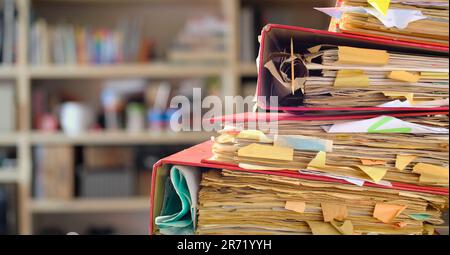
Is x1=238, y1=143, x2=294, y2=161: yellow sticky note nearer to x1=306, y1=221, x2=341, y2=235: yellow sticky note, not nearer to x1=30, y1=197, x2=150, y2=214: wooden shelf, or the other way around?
x1=306, y1=221, x2=341, y2=235: yellow sticky note

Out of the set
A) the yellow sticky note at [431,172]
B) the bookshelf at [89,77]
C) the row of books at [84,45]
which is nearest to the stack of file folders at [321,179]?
the yellow sticky note at [431,172]

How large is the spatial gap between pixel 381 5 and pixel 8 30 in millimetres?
2461

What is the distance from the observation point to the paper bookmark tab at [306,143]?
58 cm

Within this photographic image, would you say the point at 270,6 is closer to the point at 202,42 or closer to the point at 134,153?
the point at 202,42

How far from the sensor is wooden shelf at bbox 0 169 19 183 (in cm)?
281

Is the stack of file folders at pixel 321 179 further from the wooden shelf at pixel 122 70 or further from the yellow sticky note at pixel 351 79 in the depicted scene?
the wooden shelf at pixel 122 70

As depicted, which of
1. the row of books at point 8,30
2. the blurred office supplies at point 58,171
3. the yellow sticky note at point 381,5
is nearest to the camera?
the yellow sticky note at point 381,5

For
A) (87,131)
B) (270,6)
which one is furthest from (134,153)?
(270,6)

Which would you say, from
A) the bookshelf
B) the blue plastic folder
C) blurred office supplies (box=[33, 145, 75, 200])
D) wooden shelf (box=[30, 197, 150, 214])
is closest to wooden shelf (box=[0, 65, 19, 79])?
the bookshelf

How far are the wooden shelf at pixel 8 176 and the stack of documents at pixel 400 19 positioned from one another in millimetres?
2543

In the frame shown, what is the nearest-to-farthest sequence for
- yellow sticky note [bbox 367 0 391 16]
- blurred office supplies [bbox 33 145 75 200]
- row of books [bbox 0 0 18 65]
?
1. yellow sticky note [bbox 367 0 391 16]
2. row of books [bbox 0 0 18 65]
3. blurred office supplies [bbox 33 145 75 200]

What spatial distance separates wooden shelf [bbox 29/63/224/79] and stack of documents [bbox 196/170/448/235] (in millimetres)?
2205

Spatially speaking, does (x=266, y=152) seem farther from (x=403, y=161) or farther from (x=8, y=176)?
(x=8, y=176)

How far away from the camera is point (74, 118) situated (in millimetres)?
2793
